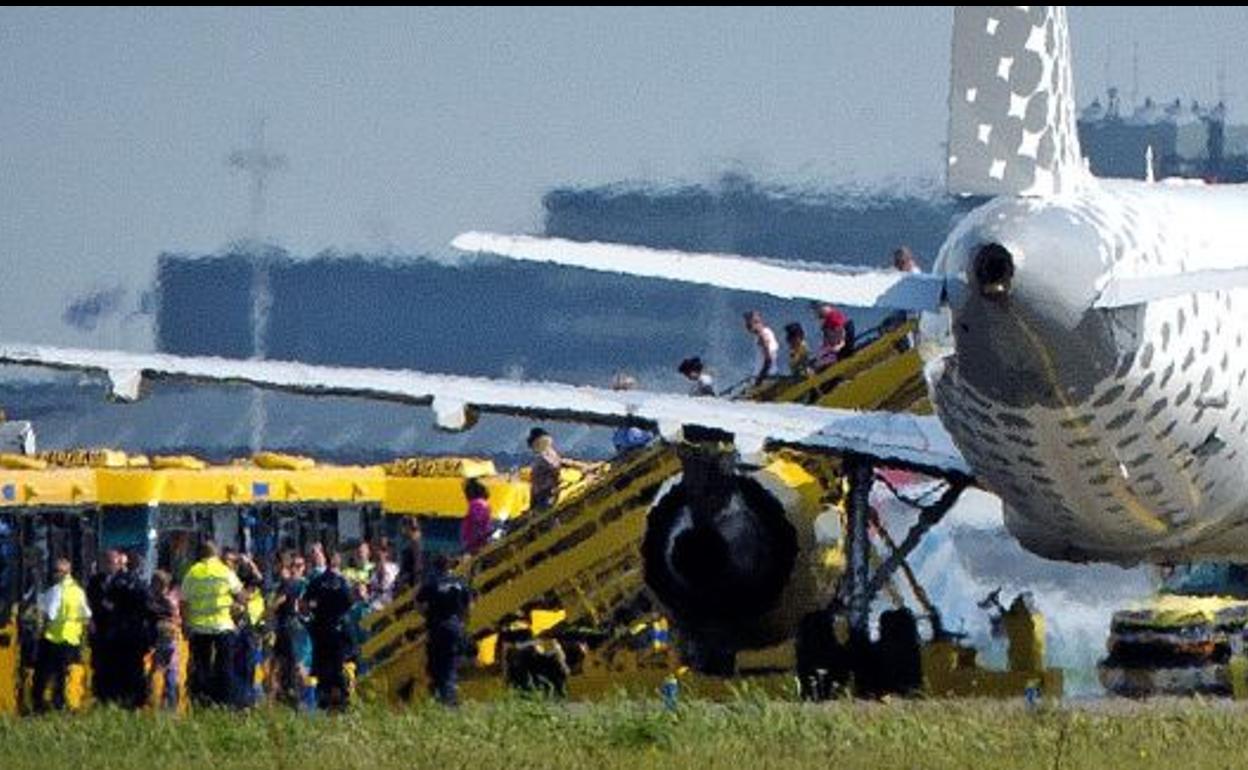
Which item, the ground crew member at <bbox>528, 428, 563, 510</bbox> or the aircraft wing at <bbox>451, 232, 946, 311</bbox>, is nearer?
the aircraft wing at <bbox>451, 232, 946, 311</bbox>

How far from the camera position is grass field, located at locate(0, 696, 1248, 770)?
31.2 metres

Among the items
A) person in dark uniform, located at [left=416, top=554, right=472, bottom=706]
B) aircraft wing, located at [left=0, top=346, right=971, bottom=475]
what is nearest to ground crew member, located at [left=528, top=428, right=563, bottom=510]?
person in dark uniform, located at [left=416, top=554, right=472, bottom=706]

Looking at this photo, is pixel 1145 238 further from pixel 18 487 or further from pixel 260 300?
pixel 260 300

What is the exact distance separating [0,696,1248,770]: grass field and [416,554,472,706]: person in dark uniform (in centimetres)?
591

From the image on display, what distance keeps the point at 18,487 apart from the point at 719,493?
12.9m

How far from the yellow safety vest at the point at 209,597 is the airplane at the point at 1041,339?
188 inches

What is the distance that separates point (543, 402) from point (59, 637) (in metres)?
7.02

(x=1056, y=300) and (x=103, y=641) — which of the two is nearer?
(x=1056, y=300)

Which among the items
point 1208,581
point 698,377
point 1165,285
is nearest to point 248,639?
point 698,377

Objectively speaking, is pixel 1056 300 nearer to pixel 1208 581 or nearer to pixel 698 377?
pixel 698 377

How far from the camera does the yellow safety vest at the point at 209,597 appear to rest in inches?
1719

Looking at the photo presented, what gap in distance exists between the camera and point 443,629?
42.6 meters

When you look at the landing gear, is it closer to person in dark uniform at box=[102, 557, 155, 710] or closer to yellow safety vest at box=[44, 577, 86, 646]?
person in dark uniform at box=[102, 557, 155, 710]

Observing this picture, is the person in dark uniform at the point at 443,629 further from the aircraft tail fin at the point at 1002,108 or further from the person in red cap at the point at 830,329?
the aircraft tail fin at the point at 1002,108
